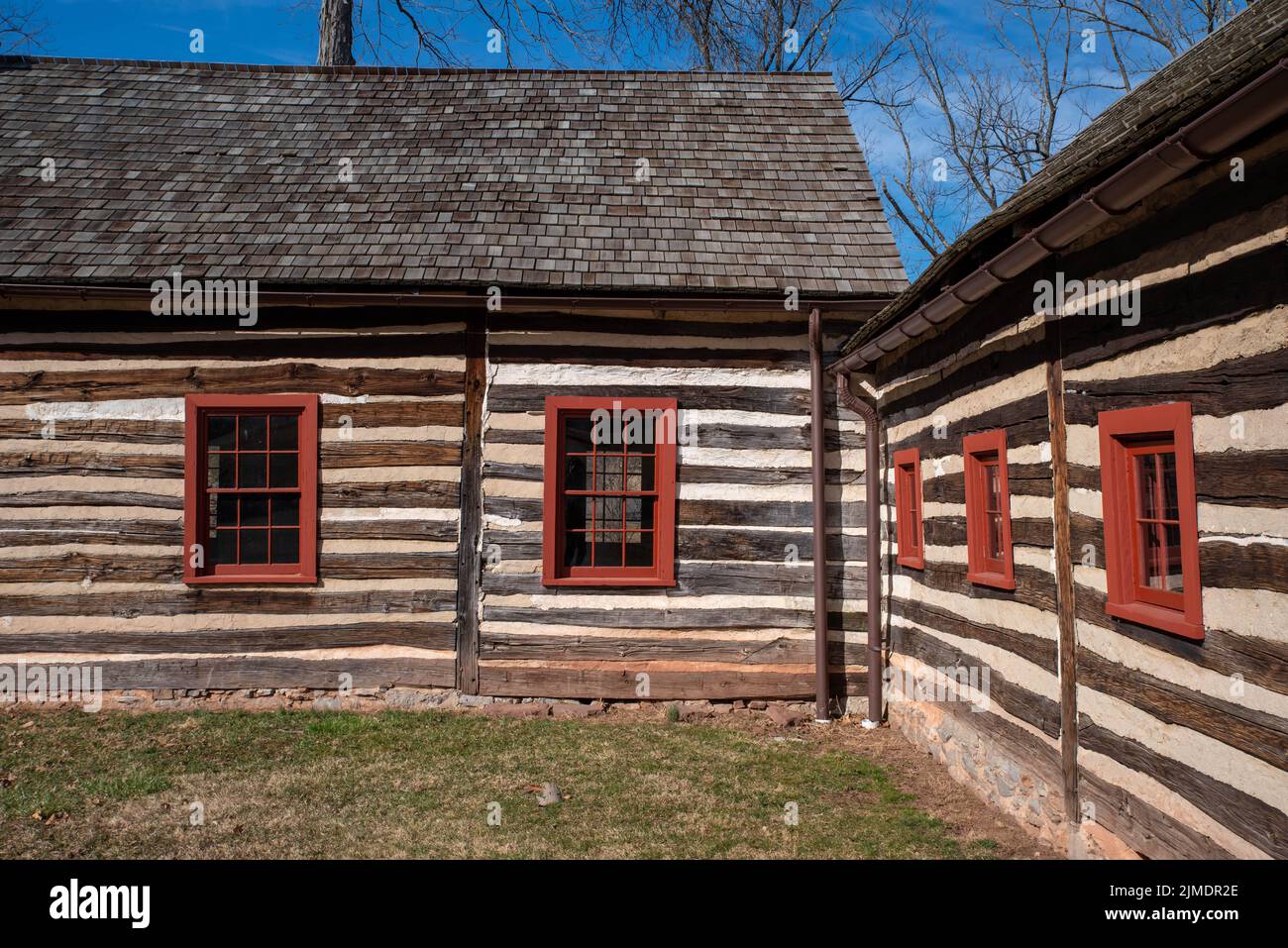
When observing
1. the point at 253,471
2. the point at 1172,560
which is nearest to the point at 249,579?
the point at 253,471

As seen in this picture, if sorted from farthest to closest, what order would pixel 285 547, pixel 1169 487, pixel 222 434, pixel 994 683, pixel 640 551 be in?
1. pixel 222 434
2. pixel 285 547
3. pixel 640 551
4. pixel 994 683
5. pixel 1169 487

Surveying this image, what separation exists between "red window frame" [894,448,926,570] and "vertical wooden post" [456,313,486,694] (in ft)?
11.8

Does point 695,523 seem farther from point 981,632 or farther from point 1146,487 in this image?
point 1146,487

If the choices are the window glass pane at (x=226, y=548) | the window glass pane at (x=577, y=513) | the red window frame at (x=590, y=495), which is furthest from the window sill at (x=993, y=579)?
the window glass pane at (x=226, y=548)

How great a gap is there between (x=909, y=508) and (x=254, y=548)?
32.4ft

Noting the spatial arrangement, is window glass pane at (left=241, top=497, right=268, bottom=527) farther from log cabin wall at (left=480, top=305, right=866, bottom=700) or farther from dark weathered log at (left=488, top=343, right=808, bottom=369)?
dark weathered log at (left=488, top=343, right=808, bottom=369)

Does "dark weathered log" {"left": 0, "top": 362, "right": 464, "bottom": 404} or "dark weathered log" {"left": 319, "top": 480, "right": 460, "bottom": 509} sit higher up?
"dark weathered log" {"left": 0, "top": 362, "right": 464, "bottom": 404}

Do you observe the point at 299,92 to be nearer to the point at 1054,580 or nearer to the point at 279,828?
the point at 279,828

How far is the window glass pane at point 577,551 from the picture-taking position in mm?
10828

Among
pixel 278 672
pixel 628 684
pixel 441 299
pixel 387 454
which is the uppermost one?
pixel 441 299

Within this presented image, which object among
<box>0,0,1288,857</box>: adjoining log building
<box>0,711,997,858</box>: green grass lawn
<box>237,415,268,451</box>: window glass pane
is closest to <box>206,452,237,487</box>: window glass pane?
<box>237,415,268,451</box>: window glass pane

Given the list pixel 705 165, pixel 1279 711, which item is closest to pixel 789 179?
pixel 705 165

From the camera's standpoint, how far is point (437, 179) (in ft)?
31.3

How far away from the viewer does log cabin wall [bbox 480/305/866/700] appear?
8.16m
